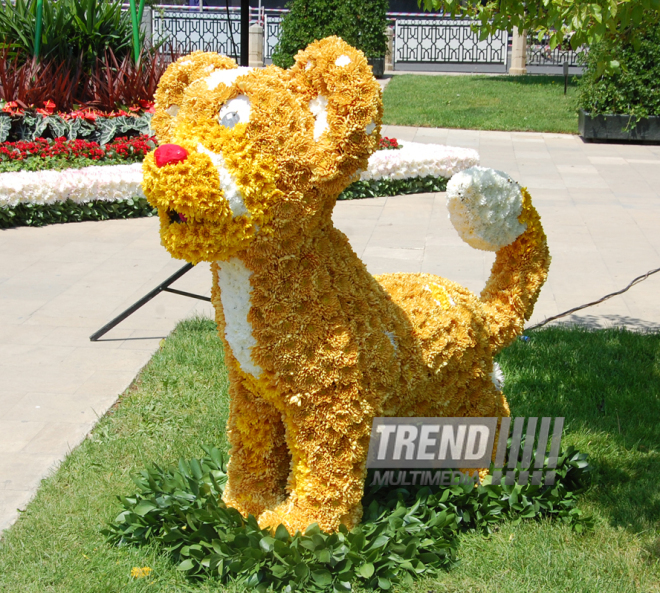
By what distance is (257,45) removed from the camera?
73.7 feet

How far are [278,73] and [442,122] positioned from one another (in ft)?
38.8

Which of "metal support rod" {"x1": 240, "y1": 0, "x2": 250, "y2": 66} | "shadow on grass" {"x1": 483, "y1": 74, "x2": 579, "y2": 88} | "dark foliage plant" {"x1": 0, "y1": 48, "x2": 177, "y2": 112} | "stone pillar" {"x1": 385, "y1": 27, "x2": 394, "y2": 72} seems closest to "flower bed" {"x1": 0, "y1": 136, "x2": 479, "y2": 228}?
"dark foliage plant" {"x1": 0, "y1": 48, "x2": 177, "y2": 112}

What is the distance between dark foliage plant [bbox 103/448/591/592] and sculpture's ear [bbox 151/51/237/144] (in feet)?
4.65

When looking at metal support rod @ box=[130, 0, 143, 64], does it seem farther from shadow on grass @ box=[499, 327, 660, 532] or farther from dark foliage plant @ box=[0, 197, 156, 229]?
shadow on grass @ box=[499, 327, 660, 532]

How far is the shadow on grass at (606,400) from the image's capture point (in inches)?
135

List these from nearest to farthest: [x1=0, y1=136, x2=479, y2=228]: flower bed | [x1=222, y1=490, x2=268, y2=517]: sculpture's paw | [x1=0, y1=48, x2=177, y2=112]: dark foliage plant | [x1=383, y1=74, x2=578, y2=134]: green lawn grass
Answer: [x1=222, y1=490, x2=268, y2=517]: sculpture's paw
[x1=0, y1=136, x2=479, y2=228]: flower bed
[x1=0, y1=48, x2=177, y2=112]: dark foliage plant
[x1=383, y1=74, x2=578, y2=134]: green lawn grass

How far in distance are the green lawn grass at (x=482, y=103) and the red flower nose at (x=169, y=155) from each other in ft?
38.6

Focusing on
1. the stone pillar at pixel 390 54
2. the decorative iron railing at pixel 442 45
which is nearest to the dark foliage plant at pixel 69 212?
the stone pillar at pixel 390 54

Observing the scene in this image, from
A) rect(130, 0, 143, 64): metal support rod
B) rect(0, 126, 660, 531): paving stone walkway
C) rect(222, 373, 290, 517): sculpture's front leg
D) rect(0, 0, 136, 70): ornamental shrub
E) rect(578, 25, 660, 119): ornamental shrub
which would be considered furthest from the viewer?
rect(578, 25, 660, 119): ornamental shrub

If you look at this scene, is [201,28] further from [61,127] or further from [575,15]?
[575,15]

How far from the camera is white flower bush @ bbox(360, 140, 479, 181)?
915 cm

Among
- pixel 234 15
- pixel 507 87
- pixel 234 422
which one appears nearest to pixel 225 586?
pixel 234 422

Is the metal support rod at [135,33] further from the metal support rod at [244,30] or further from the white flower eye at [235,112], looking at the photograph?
the white flower eye at [235,112]

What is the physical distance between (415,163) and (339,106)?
6.95m
